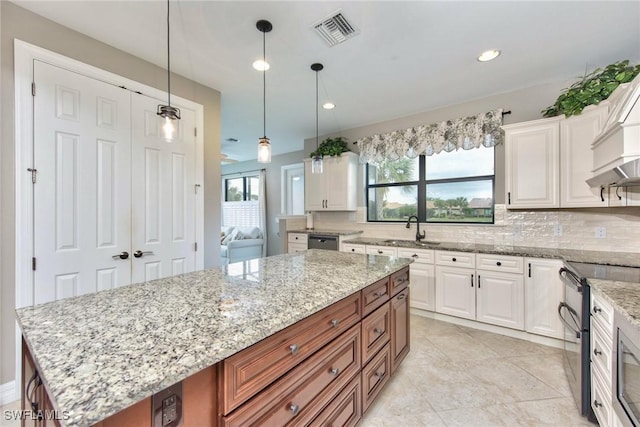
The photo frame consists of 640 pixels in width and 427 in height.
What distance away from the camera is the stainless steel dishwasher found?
4.04 metres

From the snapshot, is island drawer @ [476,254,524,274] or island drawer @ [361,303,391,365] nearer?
island drawer @ [361,303,391,365]

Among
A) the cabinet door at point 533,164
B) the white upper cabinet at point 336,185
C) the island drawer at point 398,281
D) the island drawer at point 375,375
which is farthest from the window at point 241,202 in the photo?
the island drawer at point 375,375

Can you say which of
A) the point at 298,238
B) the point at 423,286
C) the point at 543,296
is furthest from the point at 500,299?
the point at 298,238

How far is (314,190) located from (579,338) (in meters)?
3.62

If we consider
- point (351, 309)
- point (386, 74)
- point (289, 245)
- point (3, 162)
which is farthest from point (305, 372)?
point (289, 245)

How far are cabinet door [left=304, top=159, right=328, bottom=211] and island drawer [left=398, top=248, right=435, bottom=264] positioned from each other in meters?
1.68

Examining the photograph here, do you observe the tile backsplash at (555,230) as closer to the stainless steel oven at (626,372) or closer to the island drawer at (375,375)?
the stainless steel oven at (626,372)

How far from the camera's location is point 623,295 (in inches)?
53.0

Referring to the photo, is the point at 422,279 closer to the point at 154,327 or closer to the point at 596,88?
the point at 596,88

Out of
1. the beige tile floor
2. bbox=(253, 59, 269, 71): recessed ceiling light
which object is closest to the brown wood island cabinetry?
the beige tile floor

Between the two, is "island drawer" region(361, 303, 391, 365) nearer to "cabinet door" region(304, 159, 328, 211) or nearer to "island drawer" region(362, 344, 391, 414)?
"island drawer" region(362, 344, 391, 414)

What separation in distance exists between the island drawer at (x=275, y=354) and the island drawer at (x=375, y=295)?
0.23 m

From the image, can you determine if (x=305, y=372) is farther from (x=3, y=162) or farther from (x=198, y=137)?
(x=198, y=137)

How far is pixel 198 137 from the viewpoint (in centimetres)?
290
